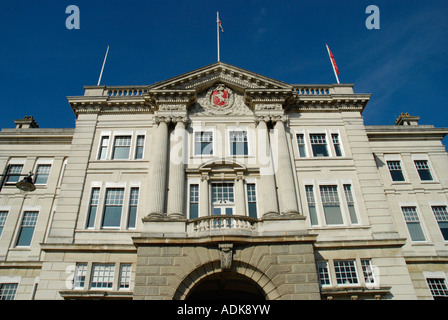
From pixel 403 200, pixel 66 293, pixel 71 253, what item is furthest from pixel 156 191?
pixel 403 200

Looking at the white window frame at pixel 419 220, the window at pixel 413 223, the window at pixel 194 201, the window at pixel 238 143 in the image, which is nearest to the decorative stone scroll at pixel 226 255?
the window at pixel 194 201

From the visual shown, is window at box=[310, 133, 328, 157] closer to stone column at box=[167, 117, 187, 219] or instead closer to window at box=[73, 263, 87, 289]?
stone column at box=[167, 117, 187, 219]

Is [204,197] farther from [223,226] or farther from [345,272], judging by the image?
[345,272]

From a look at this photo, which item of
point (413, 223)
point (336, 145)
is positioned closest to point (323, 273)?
point (413, 223)

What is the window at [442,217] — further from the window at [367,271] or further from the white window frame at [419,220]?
the window at [367,271]

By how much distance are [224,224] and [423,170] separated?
1836cm

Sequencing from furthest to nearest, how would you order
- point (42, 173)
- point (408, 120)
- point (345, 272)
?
point (408, 120), point (42, 173), point (345, 272)

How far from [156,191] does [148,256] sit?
4.81 metres

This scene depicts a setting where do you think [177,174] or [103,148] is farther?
[103,148]

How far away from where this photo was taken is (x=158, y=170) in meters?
22.8

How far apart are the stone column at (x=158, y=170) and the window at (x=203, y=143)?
223cm

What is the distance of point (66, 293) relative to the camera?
1914 centimetres

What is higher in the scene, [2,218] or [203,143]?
[203,143]

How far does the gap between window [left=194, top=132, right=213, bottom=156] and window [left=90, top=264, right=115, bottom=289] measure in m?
9.56
